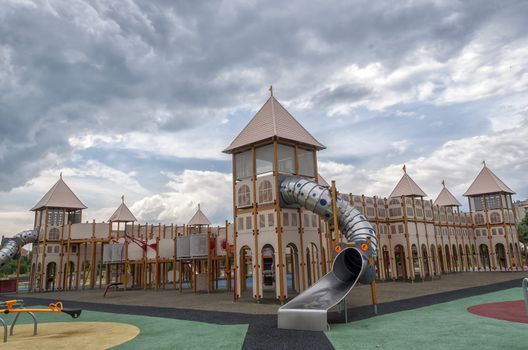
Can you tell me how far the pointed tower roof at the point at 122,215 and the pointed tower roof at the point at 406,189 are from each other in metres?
29.9

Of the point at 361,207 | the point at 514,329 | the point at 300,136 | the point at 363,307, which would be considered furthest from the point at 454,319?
the point at 361,207

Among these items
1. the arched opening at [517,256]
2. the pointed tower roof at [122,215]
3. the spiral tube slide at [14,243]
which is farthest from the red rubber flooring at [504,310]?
the spiral tube slide at [14,243]

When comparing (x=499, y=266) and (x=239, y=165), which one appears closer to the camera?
(x=239, y=165)

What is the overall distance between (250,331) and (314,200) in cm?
839

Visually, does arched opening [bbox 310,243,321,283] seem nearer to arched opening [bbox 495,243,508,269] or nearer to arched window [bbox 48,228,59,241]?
arched window [bbox 48,228,59,241]

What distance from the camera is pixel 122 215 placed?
147ft

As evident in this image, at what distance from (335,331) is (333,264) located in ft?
13.9

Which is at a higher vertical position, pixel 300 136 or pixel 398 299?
pixel 300 136

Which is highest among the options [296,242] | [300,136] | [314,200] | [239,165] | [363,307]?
[300,136]

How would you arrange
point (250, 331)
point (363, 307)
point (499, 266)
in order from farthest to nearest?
point (499, 266), point (363, 307), point (250, 331)

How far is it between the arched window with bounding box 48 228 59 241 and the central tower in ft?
85.9

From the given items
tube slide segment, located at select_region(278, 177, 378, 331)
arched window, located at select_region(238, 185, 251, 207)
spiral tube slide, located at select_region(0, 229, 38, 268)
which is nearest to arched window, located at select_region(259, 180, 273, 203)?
tube slide segment, located at select_region(278, 177, 378, 331)

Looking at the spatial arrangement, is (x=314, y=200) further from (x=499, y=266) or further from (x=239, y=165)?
(x=499, y=266)

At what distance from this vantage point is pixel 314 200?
62.9 feet
